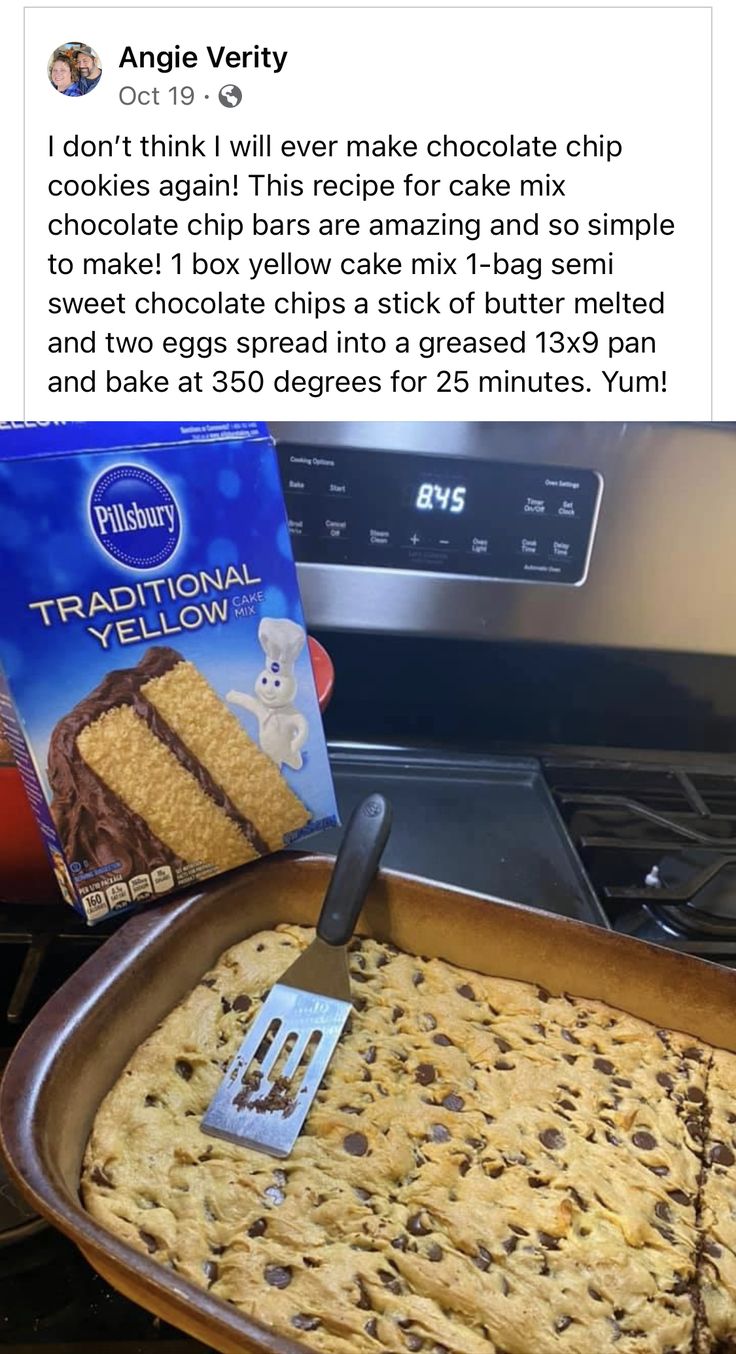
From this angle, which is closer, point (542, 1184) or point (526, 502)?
point (542, 1184)

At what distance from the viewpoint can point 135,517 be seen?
648mm

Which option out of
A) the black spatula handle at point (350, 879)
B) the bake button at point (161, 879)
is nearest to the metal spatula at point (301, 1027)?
the black spatula handle at point (350, 879)

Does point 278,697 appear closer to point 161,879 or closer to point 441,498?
point 161,879

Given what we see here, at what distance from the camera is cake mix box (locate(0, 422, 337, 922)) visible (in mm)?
614

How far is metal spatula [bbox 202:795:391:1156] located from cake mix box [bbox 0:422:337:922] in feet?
0.25

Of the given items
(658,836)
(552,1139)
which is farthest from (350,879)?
(658,836)

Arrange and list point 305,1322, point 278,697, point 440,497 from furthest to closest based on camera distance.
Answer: point 440,497 < point 278,697 < point 305,1322

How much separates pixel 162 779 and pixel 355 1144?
0.88 feet

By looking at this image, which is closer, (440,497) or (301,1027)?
(301,1027)

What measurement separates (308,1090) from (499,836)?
33 cm

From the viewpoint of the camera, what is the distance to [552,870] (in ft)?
2.73
